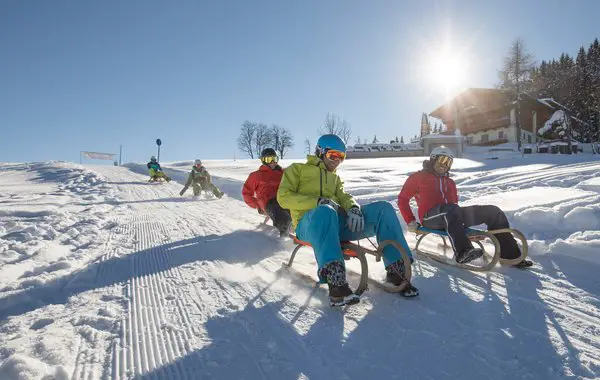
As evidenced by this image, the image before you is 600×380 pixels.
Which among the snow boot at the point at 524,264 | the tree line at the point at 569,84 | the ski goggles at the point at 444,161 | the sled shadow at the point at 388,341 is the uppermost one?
the tree line at the point at 569,84

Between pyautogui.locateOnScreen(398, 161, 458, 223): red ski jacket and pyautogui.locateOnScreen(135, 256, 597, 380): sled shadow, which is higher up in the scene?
pyautogui.locateOnScreen(398, 161, 458, 223): red ski jacket

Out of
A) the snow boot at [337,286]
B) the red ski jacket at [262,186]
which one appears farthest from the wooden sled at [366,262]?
the red ski jacket at [262,186]

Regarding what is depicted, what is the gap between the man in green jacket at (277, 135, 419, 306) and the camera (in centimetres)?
248

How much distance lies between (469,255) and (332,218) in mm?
1395

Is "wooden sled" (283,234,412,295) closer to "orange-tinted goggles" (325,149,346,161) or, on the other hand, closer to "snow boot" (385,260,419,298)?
"snow boot" (385,260,419,298)

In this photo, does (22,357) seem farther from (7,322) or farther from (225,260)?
(225,260)

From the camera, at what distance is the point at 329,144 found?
127 inches

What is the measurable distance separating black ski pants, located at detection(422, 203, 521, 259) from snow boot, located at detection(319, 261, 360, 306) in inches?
53.6

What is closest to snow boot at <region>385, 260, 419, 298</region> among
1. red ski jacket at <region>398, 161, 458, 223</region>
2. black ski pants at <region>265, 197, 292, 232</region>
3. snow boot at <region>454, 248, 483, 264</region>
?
snow boot at <region>454, 248, 483, 264</region>

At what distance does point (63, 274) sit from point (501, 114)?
160 feet

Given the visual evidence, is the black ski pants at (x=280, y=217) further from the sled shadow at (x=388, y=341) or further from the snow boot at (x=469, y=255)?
the snow boot at (x=469, y=255)

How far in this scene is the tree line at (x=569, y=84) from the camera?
3809 centimetres

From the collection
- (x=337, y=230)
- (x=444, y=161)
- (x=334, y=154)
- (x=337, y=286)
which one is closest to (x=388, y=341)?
(x=337, y=286)

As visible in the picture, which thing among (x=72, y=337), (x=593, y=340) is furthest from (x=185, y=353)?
(x=593, y=340)
